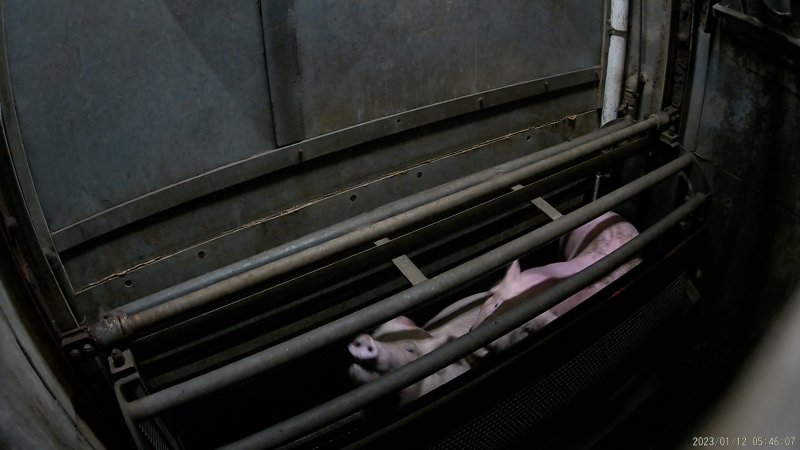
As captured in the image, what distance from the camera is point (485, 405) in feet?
6.10

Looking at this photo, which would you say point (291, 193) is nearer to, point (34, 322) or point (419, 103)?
point (419, 103)

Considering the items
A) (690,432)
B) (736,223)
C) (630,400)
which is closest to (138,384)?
(690,432)

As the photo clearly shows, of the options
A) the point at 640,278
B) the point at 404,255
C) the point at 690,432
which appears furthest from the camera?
the point at 640,278

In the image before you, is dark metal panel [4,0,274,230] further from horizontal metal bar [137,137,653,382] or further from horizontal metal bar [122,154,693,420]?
horizontal metal bar [122,154,693,420]

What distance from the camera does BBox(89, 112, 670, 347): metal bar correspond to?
147 centimetres

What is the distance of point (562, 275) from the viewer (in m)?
2.25

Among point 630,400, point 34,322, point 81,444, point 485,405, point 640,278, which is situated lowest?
point 630,400

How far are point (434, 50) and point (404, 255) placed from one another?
91 centimetres

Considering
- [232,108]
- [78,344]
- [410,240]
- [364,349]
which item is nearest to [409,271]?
[410,240]

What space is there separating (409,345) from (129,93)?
3.99 feet
